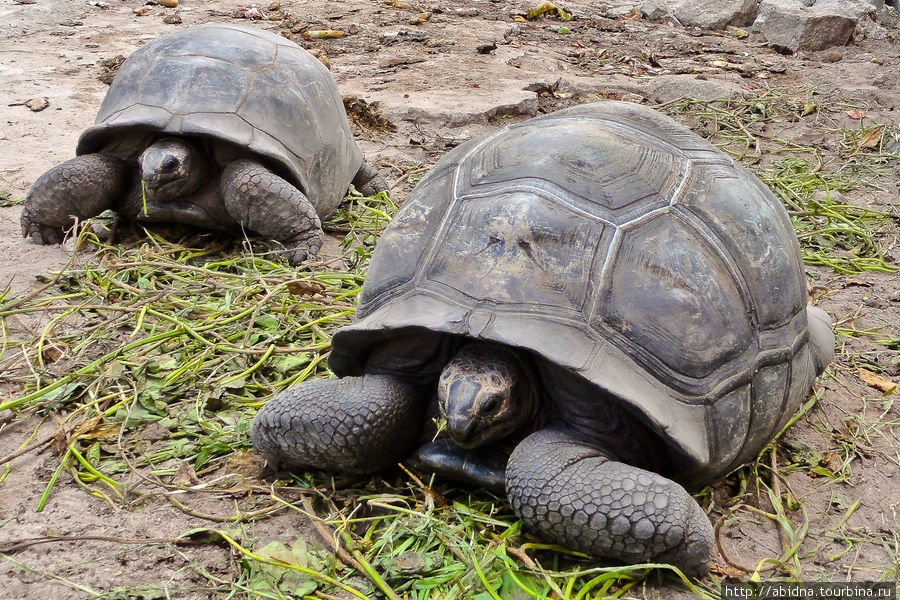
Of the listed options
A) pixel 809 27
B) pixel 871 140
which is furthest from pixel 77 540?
pixel 809 27

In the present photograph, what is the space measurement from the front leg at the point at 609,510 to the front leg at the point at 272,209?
230 centimetres

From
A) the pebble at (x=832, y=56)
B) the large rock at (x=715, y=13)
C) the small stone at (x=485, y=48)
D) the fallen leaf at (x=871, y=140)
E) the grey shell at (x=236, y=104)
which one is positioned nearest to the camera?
the grey shell at (x=236, y=104)

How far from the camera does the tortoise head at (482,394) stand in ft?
6.01

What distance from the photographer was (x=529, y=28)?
860 cm

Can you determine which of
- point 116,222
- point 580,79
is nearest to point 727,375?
point 116,222

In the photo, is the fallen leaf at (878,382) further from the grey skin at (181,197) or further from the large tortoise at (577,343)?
the grey skin at (181,197)

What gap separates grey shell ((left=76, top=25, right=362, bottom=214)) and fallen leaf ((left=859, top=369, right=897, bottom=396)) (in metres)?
2.66

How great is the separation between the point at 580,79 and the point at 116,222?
157 inches

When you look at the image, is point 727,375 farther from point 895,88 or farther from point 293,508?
point 895,88

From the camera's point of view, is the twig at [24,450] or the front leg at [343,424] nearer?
the front leg at [343,424]

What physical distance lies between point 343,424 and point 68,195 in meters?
2.60

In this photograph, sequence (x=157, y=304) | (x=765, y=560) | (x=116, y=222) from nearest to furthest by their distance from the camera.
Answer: (x=765, y=560) → (x=157, y=304) → (x=116, y=222)

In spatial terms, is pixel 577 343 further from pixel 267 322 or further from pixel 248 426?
pixel 267 322

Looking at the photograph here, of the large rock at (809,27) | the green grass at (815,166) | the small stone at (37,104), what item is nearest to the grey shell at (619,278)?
the green grass at (815,166)
